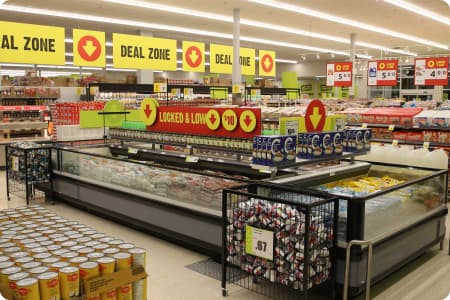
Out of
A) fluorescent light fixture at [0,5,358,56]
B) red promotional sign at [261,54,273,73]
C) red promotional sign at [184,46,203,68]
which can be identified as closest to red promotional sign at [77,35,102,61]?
red promotional sign at [184,46,203,68]

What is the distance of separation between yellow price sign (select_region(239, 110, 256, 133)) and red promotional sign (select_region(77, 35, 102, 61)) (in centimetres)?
683

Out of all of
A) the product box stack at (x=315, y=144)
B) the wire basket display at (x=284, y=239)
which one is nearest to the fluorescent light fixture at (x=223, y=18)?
the product box stack at (x=315, y=144)

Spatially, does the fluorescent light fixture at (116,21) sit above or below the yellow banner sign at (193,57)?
above

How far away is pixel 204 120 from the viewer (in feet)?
19.5

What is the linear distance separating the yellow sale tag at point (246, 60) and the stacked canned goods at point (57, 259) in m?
12.0

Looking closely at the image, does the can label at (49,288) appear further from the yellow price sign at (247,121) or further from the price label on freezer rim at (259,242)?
the yellow price sign at (247,121)

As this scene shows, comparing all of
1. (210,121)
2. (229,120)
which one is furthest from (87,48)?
(229,120)

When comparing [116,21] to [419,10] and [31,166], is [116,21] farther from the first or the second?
[419,10]

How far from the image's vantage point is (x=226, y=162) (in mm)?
5535

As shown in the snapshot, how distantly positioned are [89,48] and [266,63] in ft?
21.9

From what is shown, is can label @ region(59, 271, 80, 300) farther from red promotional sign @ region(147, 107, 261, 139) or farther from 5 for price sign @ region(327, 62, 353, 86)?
5 for price sign @ region(327, 62, 353, 86)

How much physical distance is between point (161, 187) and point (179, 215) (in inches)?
21.5

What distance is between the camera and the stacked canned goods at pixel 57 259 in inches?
82.6

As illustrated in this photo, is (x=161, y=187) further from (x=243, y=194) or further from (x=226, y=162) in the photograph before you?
(x=243, y=194)
